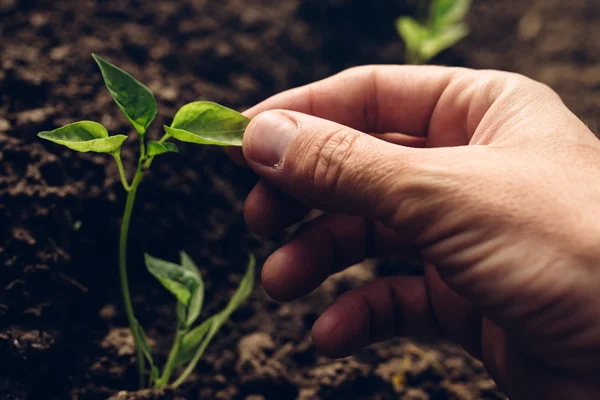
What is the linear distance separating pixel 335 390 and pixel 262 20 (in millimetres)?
1596

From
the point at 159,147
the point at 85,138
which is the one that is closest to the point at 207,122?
the point at 159,147

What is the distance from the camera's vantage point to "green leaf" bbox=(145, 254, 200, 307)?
1071 mm

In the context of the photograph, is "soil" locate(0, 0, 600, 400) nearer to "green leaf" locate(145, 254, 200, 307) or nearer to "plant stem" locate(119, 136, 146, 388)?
"plant stem" locate(119, 136, 146, 388)

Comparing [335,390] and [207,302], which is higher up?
[207,302]

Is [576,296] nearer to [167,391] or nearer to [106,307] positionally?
[167,391]

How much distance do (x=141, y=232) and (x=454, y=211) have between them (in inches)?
36.2

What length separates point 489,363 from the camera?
119 centimetres

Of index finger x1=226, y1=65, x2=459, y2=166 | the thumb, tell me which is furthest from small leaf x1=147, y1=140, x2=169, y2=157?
index finger x1=226, y1=65, x2=459, y2=166

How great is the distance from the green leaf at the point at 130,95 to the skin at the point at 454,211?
0.72 ft

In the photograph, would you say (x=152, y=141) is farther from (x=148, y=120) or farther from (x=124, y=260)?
(x=124, y=260)

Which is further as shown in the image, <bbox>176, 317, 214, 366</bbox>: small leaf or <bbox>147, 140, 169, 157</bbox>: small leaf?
<bbox>176, 317, 214, 366</bbox>: small leaf

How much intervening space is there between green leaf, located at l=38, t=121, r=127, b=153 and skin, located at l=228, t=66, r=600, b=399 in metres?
0.28

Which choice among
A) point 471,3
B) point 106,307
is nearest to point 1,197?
point 106,307

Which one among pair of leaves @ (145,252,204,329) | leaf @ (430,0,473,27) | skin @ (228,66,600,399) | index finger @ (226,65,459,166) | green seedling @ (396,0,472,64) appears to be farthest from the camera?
leaf @ (430,0,473,27)
